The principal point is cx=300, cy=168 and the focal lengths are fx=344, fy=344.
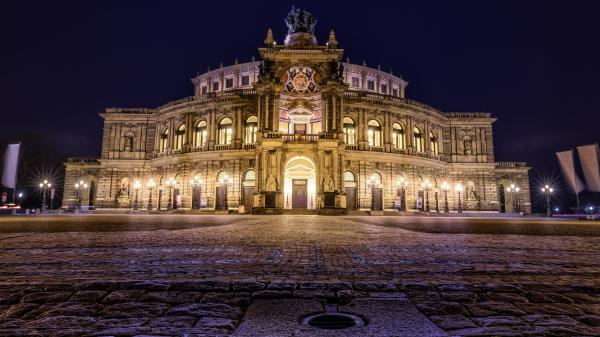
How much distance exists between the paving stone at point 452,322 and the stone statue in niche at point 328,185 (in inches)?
1099

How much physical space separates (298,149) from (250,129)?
28.1 ft

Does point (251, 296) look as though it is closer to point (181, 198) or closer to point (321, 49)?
point (321, 49)

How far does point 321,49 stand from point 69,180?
3909 centimetres

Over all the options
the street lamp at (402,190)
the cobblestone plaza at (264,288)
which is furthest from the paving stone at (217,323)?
the street lamp at (402,190)

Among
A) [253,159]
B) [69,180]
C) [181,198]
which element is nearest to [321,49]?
[253,159]

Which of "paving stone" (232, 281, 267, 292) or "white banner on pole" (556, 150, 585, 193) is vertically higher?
"white banner on pole" (556, 150, 585, 193)

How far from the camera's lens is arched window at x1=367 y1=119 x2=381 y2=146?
3856 centimetres

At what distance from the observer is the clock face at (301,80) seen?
3366cm

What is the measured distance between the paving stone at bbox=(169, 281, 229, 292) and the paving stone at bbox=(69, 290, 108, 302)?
20.1 inches

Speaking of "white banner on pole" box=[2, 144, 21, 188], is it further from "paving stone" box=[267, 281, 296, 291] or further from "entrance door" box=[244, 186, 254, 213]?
"paving stone" box=[267, 281, 296, 291]

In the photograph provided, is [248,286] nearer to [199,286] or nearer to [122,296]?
[199,286]

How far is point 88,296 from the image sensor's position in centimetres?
260

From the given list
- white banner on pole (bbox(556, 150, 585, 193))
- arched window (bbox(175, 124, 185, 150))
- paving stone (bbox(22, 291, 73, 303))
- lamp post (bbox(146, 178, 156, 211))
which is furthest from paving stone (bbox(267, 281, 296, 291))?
lamp post (bbox(146, 178, 156, 211))

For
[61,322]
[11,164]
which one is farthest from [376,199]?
[11,164]
